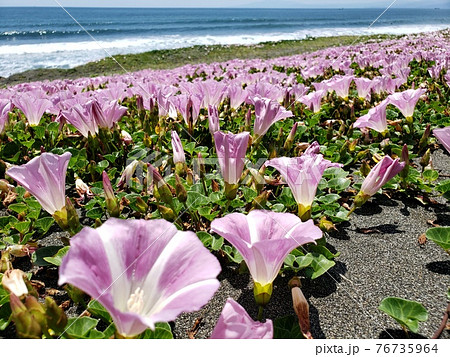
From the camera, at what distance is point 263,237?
128cm

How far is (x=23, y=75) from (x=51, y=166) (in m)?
16.1

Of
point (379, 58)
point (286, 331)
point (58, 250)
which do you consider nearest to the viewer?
point (286, 331)

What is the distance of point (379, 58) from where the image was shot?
6930mm

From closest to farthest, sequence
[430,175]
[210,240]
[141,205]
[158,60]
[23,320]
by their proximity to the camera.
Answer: [23,320] < [210,240] < [141,205] < [430,175] < [158,60]

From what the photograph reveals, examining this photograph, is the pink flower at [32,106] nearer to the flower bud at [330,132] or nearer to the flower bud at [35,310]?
the flower bud at [35,310]

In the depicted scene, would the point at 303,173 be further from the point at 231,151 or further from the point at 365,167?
the point at 365,167

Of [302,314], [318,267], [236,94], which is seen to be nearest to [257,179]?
[318,267]

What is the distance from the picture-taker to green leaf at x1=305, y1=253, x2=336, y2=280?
61.2 inches

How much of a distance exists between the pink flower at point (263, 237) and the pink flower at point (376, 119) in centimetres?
181

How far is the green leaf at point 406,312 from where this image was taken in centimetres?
127

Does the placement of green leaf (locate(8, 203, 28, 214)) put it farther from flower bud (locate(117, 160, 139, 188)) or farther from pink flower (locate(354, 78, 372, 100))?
pink flower (locate(354, 78, 372, 100))

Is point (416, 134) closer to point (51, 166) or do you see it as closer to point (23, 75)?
point (51, 166)

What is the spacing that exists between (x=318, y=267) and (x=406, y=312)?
1.26 ft
